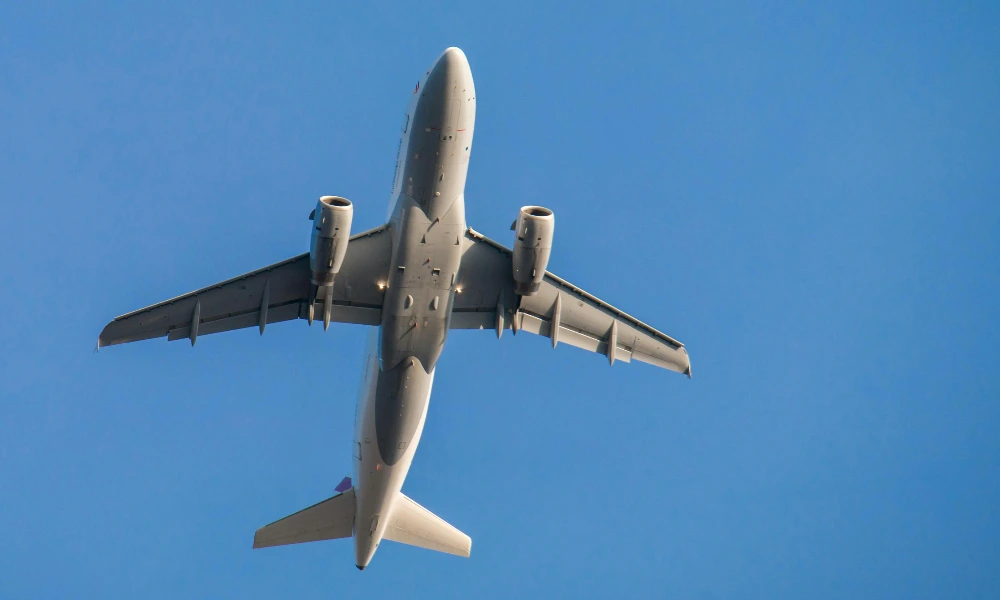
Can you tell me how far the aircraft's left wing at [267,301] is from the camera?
3067cm

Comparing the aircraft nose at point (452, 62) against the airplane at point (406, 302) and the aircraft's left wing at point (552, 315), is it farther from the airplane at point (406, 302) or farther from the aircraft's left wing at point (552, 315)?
the aircraft's left wing at point (552, 315)

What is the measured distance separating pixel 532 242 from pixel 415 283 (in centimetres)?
356

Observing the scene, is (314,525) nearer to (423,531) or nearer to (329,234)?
(423,531)

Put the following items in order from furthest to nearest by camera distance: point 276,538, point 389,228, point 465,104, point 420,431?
point 276,538 < point 420,431 < point 389,228 < point 465,104

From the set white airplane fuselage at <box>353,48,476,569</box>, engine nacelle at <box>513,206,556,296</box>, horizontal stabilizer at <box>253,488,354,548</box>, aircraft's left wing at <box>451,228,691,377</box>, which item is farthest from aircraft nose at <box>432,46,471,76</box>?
horizontal stabilizer at <box>253,488,354,548</box>

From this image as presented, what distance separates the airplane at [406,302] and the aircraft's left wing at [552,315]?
44 mm

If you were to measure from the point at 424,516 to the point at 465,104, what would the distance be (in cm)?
1491

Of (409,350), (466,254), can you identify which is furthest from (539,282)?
(409,350)

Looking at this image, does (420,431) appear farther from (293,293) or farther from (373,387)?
(293,293)

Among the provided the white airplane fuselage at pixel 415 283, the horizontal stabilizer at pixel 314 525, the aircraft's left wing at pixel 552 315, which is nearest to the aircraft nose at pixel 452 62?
the white airplane fuselage at pixel 415 283

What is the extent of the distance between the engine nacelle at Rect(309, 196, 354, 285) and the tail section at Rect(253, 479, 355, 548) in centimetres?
910

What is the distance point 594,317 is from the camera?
111 feet

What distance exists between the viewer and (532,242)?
30.0m

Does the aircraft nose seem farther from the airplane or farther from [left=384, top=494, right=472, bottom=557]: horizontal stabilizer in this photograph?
[left=384, top=494, right=472, bottom=557]: horizontal stabilizer
